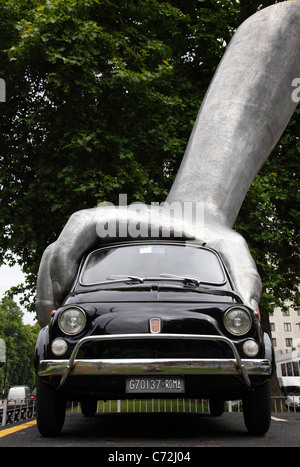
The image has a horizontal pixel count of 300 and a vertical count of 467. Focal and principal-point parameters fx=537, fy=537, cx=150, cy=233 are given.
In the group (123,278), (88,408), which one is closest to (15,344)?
(88,408)

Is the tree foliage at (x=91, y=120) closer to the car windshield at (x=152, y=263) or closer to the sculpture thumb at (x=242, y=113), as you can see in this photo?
the sculpture thumb at (x=242, y=113)

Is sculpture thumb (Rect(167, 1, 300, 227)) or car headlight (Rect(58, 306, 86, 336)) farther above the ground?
sculpture thumb (Rect(167, 1, 300, 227))

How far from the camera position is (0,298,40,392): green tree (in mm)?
73331

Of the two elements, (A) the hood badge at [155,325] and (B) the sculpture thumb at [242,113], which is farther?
(B) the sculpture thumb at [242,113]

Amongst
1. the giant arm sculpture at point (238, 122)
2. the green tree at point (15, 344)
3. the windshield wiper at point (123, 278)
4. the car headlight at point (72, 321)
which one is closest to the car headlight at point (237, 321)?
the windshield wiper at point (123, 278)

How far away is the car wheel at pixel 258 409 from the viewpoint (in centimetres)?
472

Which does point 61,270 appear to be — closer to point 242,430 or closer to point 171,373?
point 171,373

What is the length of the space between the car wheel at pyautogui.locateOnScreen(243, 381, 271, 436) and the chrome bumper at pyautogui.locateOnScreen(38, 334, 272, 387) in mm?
459

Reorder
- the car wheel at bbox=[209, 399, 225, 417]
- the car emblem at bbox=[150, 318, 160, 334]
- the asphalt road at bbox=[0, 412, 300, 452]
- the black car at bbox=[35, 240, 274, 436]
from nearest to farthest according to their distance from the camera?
the asphalt road at bbox=[0, 412, 300, 452] → the black car at bbox=[35, 240, 274, 436] → the car emblem at bbox=[150, 318, 160, 334] → the car wheel at bbox=[209, 399, 225, 417]

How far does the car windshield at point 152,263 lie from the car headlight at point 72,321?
0.84 metres

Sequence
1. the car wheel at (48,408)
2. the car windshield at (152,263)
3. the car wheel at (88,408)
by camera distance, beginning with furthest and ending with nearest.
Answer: the car wheel at (88,408) < the car windshield at (152,263) < the car wheel at (48,408)

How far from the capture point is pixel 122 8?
1255 cm

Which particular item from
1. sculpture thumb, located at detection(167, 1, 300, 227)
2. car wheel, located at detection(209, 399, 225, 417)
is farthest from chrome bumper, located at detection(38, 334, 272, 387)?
sculpture thumb, located at detection(167, 1, 300, 227)

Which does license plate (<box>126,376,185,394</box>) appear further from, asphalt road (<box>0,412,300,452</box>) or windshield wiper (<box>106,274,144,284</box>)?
windshield wiper (<box>106,274,144,284</box>)
